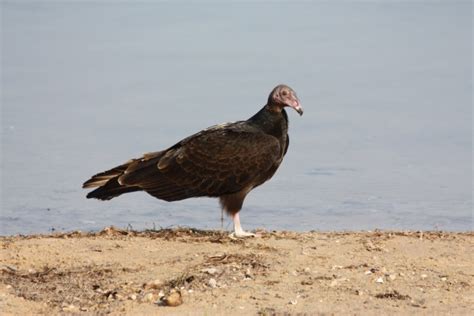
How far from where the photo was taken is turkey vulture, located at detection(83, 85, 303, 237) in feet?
28.2

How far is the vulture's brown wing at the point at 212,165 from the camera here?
8578 mm

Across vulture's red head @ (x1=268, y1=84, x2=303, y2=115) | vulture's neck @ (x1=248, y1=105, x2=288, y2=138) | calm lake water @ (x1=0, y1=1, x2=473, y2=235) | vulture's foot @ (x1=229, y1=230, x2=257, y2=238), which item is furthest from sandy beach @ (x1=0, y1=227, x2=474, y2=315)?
calm lake water @ (x1=0, y1=1, x2=473, y2=235)

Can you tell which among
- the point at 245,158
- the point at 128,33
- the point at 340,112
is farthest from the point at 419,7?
the point at 245,158

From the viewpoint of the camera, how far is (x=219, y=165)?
8.62 meters

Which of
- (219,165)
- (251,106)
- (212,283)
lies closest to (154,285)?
(212,283)

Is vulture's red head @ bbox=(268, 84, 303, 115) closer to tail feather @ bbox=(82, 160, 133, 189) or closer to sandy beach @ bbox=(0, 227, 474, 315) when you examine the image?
sandy beach @ bbox=(0, 227, 474, 315)

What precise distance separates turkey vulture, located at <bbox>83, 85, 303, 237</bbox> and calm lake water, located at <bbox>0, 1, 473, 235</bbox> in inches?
34.0

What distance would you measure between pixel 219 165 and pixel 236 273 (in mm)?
1737

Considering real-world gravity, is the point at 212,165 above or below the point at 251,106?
below

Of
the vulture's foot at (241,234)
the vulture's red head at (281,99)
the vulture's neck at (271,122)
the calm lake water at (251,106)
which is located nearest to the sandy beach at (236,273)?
the vulture's foot at (241,234)

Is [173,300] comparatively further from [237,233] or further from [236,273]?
[237,233]

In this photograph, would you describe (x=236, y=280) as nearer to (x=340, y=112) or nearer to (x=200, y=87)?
→ (x=340, y=112)

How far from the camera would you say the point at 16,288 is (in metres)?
6.82

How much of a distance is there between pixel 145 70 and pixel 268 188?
17.6ft
